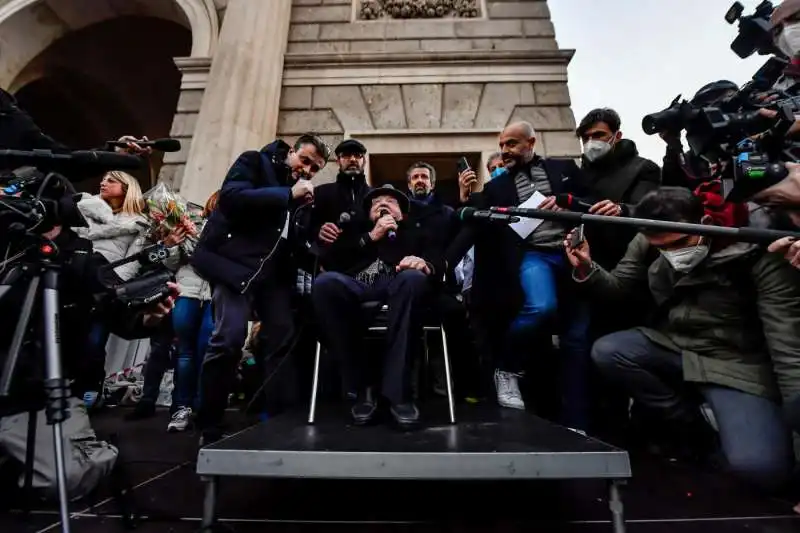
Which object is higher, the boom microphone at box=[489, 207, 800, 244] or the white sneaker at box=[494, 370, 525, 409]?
the boom microphone at box=[489, 207, 800, 244]

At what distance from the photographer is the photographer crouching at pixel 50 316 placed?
129 centimetres

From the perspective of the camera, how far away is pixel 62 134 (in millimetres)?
10094

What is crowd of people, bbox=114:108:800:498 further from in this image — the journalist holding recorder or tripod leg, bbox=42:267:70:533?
tripod leg, bbox=42:267:70:533

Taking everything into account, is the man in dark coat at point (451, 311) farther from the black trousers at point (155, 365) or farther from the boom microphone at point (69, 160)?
the black trousers at point (155, 365)

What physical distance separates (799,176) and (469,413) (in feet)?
5.34

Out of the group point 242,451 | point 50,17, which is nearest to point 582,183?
point 242,451

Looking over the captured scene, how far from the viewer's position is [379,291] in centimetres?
220

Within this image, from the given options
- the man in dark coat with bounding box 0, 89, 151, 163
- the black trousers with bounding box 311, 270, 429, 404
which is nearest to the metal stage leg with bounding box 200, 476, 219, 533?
the black trousers with bounding box 311, 270, 429, 404

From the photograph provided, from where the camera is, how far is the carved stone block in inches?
255

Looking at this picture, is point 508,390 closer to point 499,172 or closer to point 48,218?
point 499,172

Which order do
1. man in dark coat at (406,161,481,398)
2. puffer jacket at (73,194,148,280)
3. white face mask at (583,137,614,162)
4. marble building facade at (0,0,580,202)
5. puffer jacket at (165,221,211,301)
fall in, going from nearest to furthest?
1. man in dark coat at (406,161,481,398)
2. white face mask at (583,137,614,162)
3. puffer jacket at (165,221,211,301)
4. puffer jacket at (73,194,148,280)
5. marble building facade at (0,0,580,202)

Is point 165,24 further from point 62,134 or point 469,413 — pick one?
point 469,413

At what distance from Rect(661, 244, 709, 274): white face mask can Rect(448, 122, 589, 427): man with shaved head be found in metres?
0.60

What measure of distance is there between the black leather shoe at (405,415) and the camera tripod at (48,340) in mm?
1050
